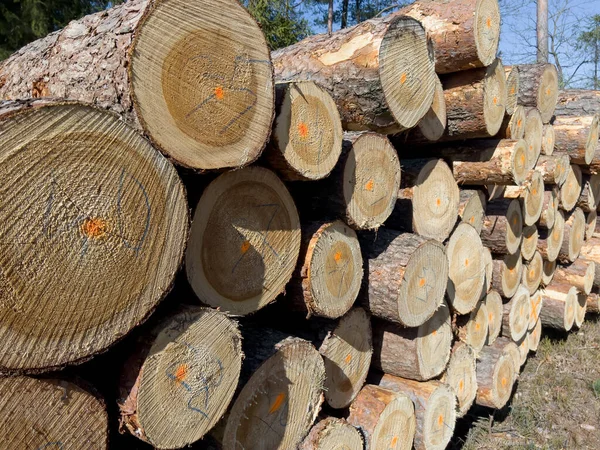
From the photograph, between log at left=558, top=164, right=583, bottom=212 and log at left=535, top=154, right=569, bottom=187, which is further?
log at left=558, top=164, right=583, bottom=212

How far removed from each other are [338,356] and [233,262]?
93 cm

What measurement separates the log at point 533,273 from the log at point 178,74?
145 inches

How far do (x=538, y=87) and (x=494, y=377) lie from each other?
8.04ft

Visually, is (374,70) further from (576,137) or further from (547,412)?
(576,137)

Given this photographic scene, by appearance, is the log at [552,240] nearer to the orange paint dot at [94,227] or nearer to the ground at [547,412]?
the ground at [547,412]

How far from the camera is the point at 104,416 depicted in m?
1.22

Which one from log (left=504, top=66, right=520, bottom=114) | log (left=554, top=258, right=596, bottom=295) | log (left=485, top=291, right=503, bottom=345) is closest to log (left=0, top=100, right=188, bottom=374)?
log (left=504, top=66, right=520, bottom=114)

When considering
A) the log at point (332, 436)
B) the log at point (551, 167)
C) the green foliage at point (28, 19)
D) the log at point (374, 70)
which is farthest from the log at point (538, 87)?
the green foliage at point (28, 19)

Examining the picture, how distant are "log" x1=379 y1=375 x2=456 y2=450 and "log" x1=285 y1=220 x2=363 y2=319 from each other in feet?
2.86

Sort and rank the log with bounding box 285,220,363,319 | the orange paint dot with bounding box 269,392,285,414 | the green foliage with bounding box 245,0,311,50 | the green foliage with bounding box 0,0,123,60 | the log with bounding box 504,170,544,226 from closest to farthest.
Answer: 1. the orange paint dot with bounding box 269,392,285,414
2. the log with bounding box 285,220,363,319
3. the log with bounding box 504,170,544,226
4. the green foliage with bounding box 0,0,123,60
5. the green foliage with bounding box 245,0,311,50

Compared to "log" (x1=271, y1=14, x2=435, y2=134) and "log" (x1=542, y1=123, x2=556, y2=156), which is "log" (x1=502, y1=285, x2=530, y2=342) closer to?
"log" (x1=542, y1=123, x2=556, y2=156)

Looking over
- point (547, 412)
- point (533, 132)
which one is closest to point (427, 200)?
point (533, 132)

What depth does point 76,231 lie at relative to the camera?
3.47 ft

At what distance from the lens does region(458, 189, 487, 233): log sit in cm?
314
